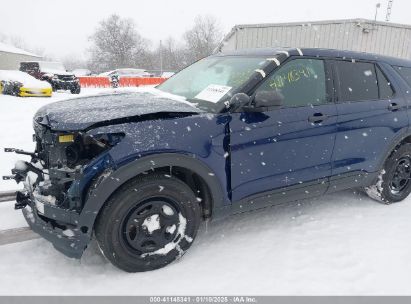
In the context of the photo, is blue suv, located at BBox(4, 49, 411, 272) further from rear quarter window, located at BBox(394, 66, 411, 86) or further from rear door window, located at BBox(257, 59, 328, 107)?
rear quarter window, located at BBox(394, 66, 411, 86)

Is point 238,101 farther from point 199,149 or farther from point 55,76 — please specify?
point 55,76

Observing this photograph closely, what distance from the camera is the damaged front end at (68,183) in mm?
2521

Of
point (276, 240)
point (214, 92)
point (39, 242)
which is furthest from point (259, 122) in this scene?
point (39, 242)

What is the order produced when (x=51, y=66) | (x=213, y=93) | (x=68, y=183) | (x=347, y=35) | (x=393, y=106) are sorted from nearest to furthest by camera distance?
(x=68, y=183) → (x=213, y=93) → (x=393, y=106) → (x=347, y=35) → (x=51, y=66)

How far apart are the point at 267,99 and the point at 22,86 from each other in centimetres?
1423

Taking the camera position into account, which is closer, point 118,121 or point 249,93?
point 118,121

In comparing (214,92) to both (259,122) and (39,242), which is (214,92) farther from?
(39,242)

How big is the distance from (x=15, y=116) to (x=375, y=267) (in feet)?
30.4

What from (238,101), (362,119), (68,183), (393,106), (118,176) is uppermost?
(238,101)

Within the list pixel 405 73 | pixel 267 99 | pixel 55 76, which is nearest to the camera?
pixel 267 99

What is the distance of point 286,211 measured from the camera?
4.09 m

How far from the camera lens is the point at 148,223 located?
2.78 m

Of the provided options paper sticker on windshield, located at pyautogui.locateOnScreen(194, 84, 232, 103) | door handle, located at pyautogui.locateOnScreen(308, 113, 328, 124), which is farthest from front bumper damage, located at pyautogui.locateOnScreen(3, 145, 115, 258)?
door handle, located at pyautogui.locateOnScreen(308, 113, 328, 124)

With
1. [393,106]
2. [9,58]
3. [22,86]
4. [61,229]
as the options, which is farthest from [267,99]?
[9,58]
